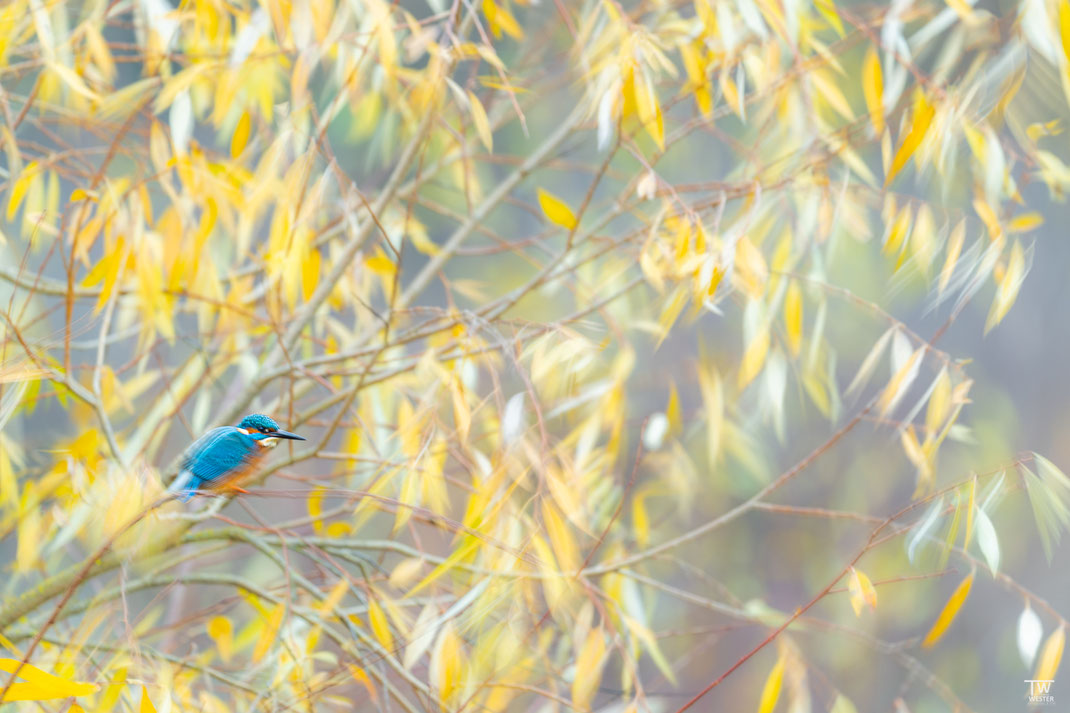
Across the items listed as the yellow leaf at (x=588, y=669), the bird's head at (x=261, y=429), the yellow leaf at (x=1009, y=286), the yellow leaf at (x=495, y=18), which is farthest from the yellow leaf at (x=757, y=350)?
the bird's head at (x=261, y=429)

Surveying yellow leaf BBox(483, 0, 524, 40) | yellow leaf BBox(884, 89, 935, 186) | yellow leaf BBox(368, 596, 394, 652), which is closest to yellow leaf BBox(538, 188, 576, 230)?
yellow leaf BBox(483, 0, 524, 40)

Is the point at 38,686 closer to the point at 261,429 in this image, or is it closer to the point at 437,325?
the point at 261,429

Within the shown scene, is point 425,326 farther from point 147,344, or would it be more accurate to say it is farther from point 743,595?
point 743,595

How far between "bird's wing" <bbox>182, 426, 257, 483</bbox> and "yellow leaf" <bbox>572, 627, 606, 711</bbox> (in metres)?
0.54

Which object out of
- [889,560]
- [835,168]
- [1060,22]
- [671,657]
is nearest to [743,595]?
[671,657]

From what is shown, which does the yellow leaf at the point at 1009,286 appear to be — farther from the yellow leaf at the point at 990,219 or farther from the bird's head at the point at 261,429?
the bird's head at the point at 261,429

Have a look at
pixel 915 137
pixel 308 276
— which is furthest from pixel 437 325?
pixel 915 137

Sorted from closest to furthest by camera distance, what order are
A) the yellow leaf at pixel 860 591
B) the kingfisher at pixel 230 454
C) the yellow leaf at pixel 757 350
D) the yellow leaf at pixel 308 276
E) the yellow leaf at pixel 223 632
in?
the kingfisher at pixel 230 454 < the yellow leaf at pixel 860 591 < the yellow leaf at pixel 308 276 < the yellow leaf at pixel 757 350 < the yellow leaf at pixel 223 632

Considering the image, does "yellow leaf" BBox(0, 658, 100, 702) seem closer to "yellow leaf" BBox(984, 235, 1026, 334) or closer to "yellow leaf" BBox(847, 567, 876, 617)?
"yellow leaf" BBox(847, 567, 876, 617)

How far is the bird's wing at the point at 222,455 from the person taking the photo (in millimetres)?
514

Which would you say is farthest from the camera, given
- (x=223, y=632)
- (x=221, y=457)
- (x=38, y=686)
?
(x=223, y=632)

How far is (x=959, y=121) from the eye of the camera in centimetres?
100

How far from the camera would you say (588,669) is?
94 centimetres

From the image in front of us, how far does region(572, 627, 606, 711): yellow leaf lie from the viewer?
0.93 m
